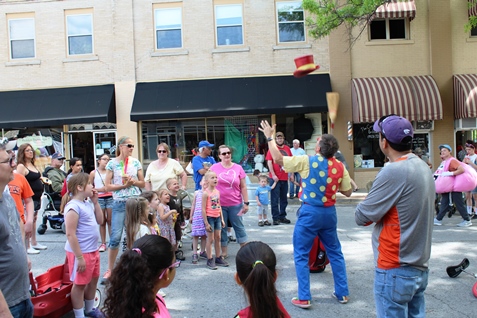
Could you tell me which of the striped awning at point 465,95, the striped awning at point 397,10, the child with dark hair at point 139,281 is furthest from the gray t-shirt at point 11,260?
the striped awning at point 465,95

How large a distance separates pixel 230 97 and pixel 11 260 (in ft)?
41.0

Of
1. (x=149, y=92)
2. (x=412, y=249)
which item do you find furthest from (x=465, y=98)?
(x=412, y=249)

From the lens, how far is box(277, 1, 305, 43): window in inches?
606

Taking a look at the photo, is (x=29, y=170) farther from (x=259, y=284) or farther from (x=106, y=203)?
(x=259, y=284)

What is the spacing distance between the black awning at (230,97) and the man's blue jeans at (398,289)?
11617mm

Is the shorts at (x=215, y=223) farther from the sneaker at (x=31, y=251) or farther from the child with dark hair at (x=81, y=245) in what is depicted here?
the sneaker at (x=31, y=251)

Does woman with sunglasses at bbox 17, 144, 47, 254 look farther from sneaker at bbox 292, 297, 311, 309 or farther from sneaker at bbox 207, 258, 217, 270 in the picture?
sneaker at bbox 292, 297, 311, 309

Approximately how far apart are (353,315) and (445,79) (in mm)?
12586

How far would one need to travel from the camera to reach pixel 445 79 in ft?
48.5

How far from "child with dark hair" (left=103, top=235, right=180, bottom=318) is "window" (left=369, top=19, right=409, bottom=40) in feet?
47.6

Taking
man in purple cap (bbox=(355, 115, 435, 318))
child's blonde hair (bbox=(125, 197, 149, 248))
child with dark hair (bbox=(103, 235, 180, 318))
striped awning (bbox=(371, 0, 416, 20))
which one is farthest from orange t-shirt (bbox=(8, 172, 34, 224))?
striped awning (bbox=(371, 0, 416, 20))

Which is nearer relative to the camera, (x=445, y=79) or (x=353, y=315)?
(x=353, y=315)

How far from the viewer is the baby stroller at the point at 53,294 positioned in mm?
4055

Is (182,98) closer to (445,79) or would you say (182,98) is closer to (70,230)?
(445,79)
